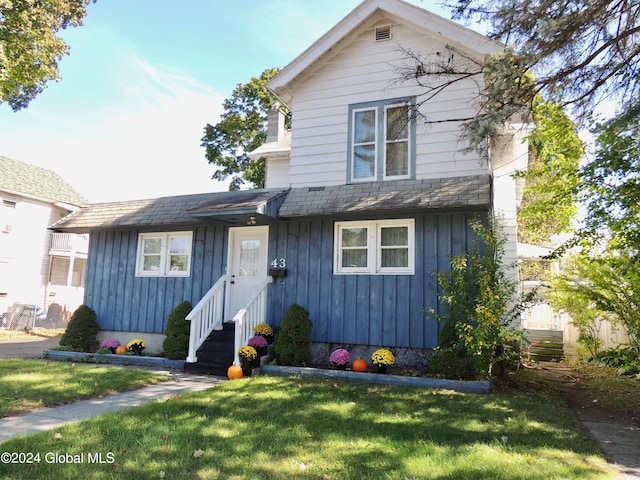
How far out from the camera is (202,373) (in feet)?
26.8

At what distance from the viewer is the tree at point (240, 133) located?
2609cm

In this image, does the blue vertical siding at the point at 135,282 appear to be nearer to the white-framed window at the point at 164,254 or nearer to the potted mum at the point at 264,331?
the white-framed window at the point at 164,254

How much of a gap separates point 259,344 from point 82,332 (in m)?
5.16

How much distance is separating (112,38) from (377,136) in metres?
8.83

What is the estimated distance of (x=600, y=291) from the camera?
30.4ft

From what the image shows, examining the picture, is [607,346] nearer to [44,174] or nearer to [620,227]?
[620,227]

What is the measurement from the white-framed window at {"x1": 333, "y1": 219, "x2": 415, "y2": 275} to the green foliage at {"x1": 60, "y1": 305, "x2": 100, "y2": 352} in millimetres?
6476

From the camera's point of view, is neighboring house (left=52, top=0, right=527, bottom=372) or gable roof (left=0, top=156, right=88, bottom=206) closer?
neighboring house (left=52, top=0, right=527, bottom=372)

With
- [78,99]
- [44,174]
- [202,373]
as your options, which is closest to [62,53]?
[78,99]

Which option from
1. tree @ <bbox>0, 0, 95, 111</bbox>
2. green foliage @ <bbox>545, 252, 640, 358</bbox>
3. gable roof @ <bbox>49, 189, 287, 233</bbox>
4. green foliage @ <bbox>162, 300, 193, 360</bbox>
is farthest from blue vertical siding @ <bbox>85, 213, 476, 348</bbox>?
tree @ <bbox>0, 0, 95, 111</bbox>

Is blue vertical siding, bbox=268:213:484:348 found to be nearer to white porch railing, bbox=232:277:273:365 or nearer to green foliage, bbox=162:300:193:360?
white porch railing, bbox=232:277:273:365

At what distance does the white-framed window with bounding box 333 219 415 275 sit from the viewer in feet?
27.5

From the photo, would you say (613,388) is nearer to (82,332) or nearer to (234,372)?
(234,372)

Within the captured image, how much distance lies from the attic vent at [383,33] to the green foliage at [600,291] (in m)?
6.37
